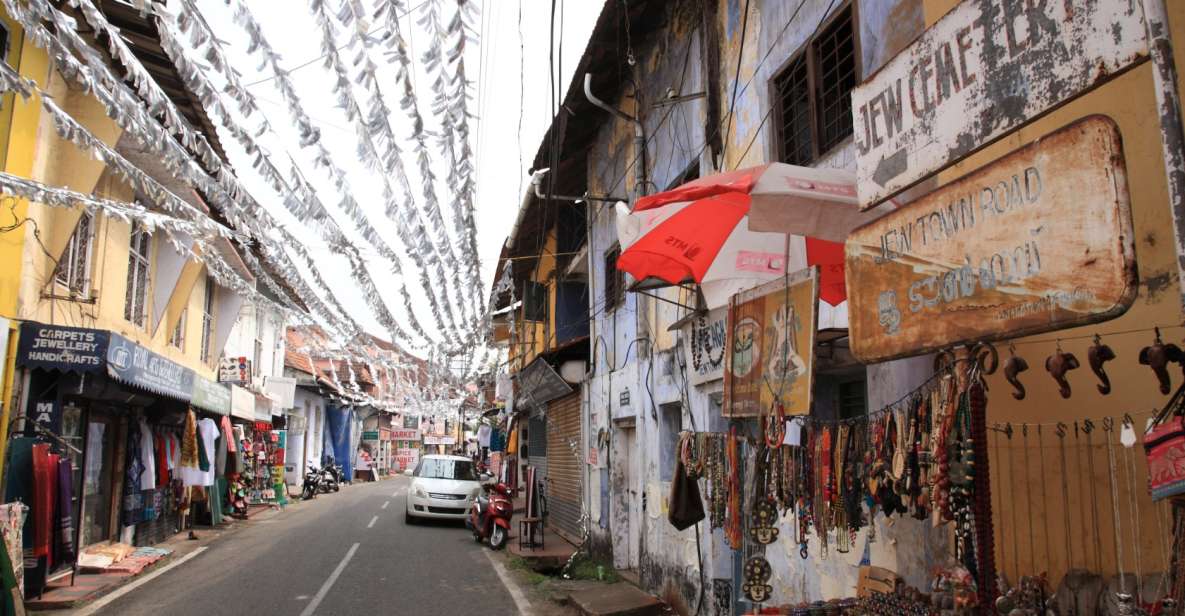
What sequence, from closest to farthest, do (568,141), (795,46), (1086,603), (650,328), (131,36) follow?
1. (1086,603)
2. (795,46)
3. (131,36)
4. (650,328)
5. (568,141)

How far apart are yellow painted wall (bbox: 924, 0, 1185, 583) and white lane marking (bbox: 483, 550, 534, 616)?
6344 millimetres

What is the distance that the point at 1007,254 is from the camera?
2949 millimetres

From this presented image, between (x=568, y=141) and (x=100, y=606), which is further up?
(x=568, y=141)

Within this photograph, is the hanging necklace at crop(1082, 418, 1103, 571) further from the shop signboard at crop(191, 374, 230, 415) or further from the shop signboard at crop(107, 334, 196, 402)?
the shop signboard at crop(191, 374, 230, 415)

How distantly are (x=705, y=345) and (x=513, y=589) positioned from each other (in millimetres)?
4978

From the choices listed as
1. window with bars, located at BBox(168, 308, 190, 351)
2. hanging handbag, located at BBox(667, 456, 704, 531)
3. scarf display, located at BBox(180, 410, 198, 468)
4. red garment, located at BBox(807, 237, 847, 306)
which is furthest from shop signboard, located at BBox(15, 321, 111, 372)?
red garment, located at BBox(807, 237, 847, 306)

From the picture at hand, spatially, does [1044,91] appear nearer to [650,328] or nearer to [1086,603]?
[1086,603]

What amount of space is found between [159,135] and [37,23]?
122 centimetres

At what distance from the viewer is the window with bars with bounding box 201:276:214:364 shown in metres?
18.3

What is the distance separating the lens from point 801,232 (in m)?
5.14

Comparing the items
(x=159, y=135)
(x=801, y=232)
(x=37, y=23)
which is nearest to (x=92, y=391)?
(x=159, y=135)

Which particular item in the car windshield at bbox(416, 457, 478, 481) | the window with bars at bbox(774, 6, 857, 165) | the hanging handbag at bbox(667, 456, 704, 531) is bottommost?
the car windshield at bbox(416, 457, 478, 481)

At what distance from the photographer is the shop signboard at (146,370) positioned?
386 inches

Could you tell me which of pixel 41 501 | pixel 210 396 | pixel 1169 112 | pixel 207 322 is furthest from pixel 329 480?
pixel 1169 112
